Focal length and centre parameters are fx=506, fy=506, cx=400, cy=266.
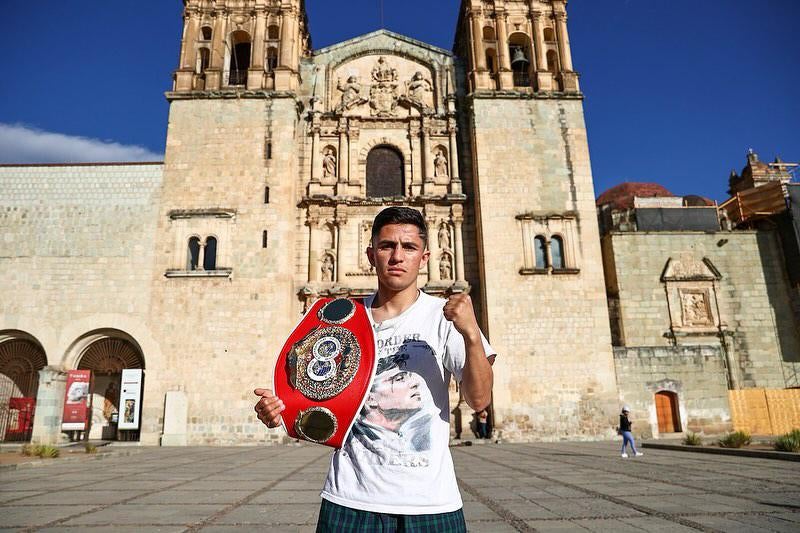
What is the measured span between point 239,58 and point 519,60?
11.3 meters

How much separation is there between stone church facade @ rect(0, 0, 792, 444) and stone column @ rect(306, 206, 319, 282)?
0.26ft

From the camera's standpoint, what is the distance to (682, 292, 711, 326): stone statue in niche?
728 inches

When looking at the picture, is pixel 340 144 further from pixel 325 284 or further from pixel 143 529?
pixel 143 529

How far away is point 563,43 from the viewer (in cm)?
1950

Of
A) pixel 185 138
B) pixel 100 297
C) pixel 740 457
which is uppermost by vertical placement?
pixel 185 138

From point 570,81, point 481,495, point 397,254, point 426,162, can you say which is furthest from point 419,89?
point 397,254

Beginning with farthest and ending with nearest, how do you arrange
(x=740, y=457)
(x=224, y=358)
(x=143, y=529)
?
(x=224, y=358) → (x=740, y=457) → (x=143, y=529)

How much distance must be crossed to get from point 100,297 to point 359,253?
830 cm

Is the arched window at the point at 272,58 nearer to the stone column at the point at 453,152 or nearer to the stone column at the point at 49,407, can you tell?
the stone column at the point at 453,152

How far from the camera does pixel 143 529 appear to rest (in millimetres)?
4469

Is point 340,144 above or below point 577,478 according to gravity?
above

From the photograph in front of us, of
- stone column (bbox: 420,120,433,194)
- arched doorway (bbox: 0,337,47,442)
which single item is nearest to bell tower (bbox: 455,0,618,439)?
stone column (bbox: 420,120,433,194)

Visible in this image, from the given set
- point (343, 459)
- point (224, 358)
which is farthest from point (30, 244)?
point (343, 459)

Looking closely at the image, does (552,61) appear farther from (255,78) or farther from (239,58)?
(239,58)
